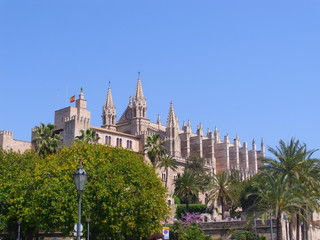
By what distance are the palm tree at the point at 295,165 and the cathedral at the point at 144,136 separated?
113 feet

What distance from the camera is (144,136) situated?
259ft

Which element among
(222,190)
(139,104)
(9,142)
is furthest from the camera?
(139,104)

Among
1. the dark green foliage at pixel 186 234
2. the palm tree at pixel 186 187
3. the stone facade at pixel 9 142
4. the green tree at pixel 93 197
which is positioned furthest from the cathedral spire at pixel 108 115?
the green tree at pixel 93 197

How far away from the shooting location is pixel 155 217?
33969 millimetres

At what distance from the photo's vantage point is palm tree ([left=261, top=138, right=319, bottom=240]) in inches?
1486

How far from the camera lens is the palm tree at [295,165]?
3775 cm

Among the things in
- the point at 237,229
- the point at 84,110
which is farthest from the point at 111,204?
the point at 84,110

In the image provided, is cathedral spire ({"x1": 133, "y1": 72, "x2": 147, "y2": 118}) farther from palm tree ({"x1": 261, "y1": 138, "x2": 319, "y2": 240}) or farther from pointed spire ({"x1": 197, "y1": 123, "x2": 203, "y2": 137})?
palm tree ({"x1": 261, "y1": 138, "x2": 319, "y2": 240})

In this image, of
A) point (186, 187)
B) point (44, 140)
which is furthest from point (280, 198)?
point (186, 187)

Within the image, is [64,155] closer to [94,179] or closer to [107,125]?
[94,179]

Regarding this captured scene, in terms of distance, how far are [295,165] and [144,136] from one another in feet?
142

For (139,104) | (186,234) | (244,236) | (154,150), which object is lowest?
(244,236)

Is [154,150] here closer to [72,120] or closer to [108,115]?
[72,120]

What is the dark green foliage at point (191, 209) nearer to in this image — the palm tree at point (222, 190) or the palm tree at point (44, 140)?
the palm tree at point (222, 190)
